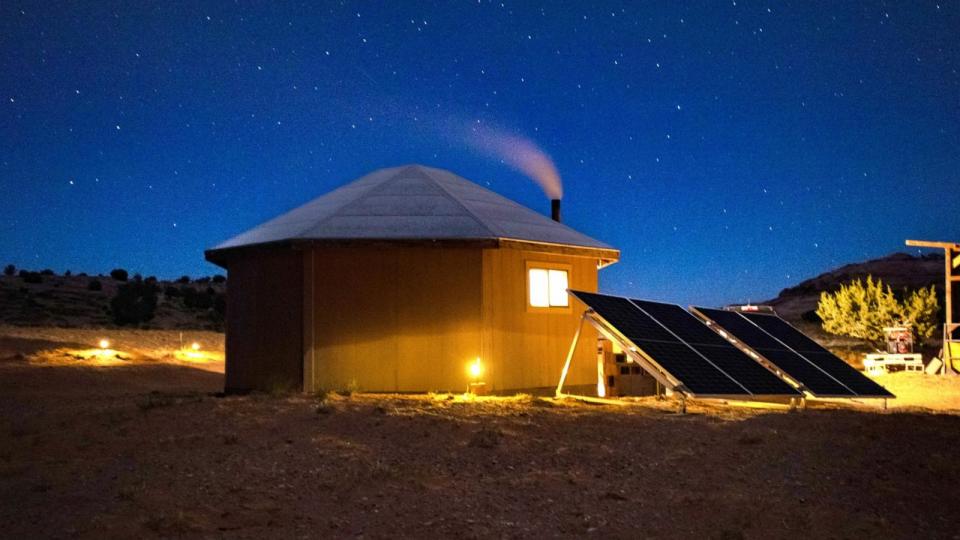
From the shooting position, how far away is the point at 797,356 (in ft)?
43.1

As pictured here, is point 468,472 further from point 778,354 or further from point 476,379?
point 778,354

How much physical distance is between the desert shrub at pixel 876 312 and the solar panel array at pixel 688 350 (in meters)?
18.4

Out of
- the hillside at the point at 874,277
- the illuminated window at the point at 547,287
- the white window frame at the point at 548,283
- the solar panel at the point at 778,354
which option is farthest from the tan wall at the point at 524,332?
the hillside at the point at 874,277

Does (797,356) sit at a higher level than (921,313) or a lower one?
lower

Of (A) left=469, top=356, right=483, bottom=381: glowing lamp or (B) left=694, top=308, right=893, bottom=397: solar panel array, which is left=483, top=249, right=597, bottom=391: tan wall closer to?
(A) left=469, top=356, right=483, bottom=381: glowing lamp

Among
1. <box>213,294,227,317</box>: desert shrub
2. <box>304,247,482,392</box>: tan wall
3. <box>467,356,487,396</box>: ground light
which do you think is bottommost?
<box>467,356,487,396</box>: ground light

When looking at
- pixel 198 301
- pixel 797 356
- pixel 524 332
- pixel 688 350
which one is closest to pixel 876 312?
pixel 797 356

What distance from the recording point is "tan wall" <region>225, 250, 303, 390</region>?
516 inches

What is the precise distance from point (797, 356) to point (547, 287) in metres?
4.14

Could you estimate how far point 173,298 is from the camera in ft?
150

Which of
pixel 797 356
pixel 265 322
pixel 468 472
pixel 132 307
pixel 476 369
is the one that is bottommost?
pixel 468 472

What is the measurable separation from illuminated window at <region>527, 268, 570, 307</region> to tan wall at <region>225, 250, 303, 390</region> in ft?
12.5

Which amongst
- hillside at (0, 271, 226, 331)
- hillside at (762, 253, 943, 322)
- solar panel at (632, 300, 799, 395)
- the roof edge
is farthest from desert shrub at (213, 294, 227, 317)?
hillside at (762, 253, 943, 322)

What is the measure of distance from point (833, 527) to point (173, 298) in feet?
145
